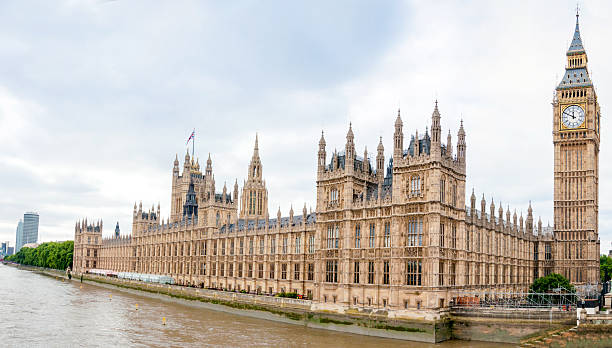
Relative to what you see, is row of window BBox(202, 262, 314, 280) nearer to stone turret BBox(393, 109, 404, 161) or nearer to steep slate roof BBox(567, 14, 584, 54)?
stone turret BBox(393, 109, 404, 161)

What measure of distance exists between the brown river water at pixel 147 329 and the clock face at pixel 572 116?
190 ft

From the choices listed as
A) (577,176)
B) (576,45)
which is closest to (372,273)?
(577,176)

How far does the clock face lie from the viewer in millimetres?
97750

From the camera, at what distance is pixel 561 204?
97438 millimetres

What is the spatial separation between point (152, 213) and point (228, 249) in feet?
246

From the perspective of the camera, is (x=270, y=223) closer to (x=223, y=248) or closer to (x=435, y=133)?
(x=223, y=248)

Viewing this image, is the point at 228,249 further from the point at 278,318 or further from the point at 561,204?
the point at 561,204

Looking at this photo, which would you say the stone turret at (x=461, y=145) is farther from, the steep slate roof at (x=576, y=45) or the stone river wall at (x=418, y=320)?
the steep slate roof at (x=576, y=45)

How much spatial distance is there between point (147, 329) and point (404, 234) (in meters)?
33.5

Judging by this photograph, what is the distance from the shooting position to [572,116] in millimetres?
98438

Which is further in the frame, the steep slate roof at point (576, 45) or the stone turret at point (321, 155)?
the steep slate roof at point (576, 45)

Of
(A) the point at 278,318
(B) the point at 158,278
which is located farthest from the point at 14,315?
(B) the point at 158,278

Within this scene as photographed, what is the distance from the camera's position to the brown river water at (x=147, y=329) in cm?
5731

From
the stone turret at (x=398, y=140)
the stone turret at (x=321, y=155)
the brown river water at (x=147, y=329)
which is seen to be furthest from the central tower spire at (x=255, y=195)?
the stone turret at (x=398, y=140)
